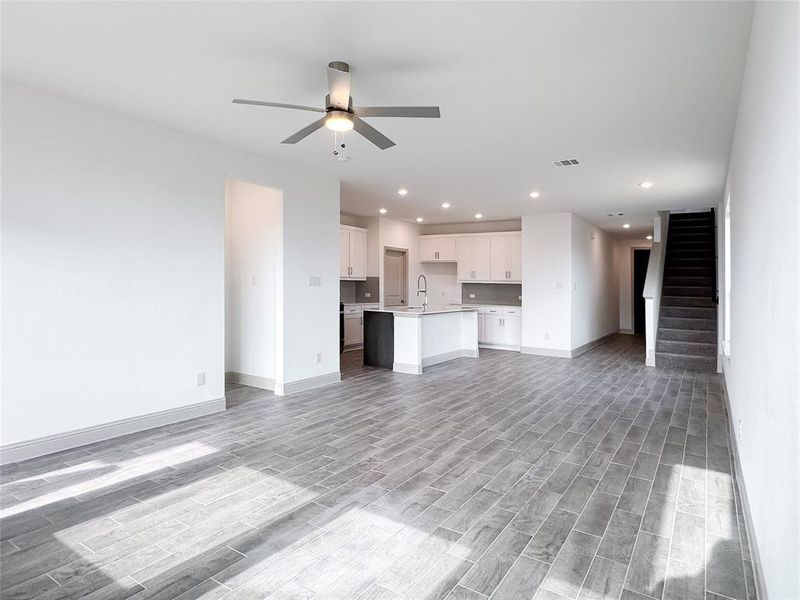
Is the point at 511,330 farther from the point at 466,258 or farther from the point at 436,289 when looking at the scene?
the point at 436,289

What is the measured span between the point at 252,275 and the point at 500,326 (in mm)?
5574

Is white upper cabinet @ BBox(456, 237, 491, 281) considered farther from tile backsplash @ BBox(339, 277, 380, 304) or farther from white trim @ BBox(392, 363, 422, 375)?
white trim @ BBox(392, 363, 422, 375)

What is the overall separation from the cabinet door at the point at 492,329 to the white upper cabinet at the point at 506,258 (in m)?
0.83

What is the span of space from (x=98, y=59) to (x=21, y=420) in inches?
103

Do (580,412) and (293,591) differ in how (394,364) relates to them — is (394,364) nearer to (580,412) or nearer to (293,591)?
(580,412)

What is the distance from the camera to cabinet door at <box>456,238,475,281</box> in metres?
10.0

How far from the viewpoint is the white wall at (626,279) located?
12.5 meters

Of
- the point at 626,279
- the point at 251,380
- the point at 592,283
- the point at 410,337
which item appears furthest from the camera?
the point at 626,279

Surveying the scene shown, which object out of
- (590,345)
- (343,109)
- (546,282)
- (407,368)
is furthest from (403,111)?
(590,345)

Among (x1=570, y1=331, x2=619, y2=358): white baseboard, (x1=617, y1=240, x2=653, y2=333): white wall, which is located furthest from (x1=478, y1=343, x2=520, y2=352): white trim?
(x1=617, y1=240, x2=653, y2=333): white wall

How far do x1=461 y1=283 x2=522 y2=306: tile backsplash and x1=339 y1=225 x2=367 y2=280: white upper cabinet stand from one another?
8.39 ft

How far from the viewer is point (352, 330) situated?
952 cm

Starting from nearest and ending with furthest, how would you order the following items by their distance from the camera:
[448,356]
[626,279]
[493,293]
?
[448,356] < [493,293] < [626,279]

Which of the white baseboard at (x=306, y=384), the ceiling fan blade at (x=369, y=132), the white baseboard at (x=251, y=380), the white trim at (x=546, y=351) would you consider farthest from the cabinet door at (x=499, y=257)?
the ceiling fan blade at (x=369, y=132)
